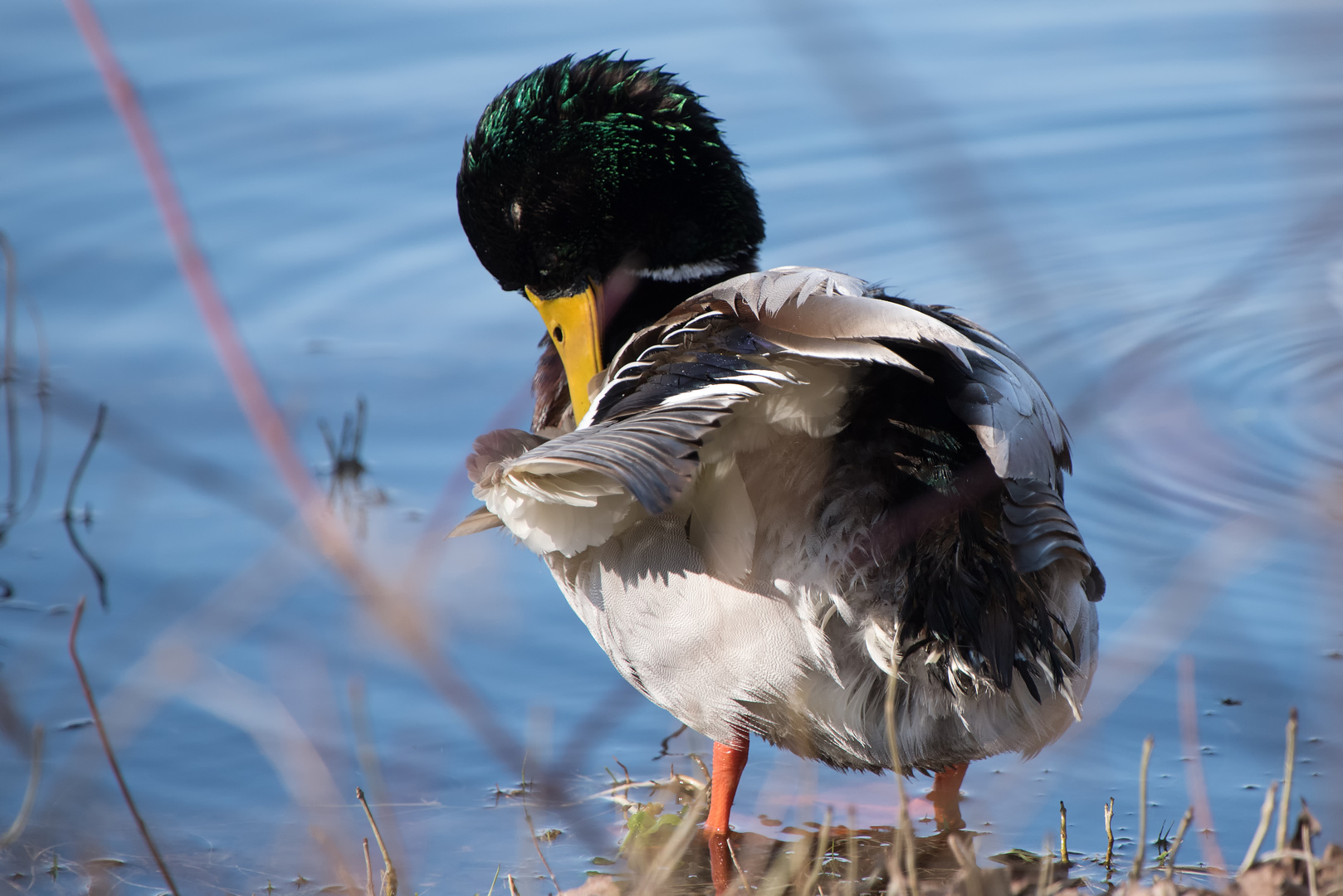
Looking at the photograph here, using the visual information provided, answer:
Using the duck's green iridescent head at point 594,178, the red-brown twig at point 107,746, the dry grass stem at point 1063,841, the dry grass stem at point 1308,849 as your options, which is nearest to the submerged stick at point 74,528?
the duck's green iridescent head at point 594,178

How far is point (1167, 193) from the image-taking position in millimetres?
6801

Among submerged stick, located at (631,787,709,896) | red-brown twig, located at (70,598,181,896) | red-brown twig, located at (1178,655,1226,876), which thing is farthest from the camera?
red-brown twig, located at (1178,655,1226,876)

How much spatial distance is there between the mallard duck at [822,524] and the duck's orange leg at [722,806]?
0.25 metres

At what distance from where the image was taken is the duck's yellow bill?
11.3 feet

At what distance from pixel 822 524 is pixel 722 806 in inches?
39.6

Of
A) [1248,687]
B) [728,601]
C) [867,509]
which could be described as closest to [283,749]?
[728,601]

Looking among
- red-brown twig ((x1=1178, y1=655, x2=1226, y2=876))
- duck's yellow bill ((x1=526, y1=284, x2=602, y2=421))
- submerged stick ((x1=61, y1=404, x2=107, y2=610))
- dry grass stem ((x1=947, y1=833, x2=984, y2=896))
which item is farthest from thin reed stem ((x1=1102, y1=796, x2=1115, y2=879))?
submerged stick ((x1=61, y1=404, x2=107, y2=610))

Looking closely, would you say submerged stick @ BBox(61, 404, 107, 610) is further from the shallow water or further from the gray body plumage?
the gray body plumage

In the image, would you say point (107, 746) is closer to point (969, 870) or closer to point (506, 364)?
point (969, 870)

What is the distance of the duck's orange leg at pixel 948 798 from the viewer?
11.0 ft

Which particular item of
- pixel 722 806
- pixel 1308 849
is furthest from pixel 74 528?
pixel 1308 849

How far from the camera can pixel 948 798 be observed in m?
3.36

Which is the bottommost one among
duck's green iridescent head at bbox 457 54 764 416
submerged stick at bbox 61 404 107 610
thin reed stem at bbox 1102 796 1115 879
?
thin reed stem at bbox 1102 796 1115 879

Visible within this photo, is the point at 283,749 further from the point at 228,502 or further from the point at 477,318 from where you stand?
the point at 477,318
